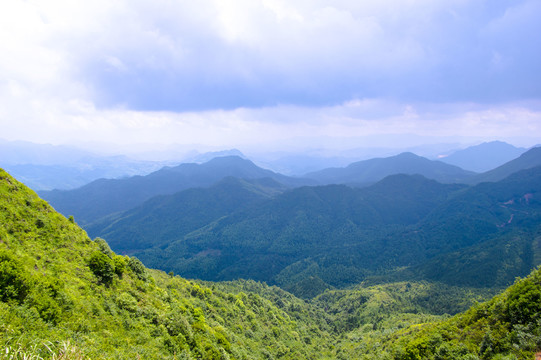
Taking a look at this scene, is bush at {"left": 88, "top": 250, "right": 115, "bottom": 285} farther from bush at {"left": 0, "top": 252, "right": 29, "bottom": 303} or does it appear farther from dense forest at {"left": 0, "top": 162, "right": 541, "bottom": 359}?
bush at {"left": 0, "top": 252, "right": 29, "bottom": 303}

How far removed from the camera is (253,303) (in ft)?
225

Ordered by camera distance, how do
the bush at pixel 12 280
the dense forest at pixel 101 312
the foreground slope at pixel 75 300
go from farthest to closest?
the bush at pixel 12 280, the dense forest at pixel 101 312, the foreground slope at pixel 75 300

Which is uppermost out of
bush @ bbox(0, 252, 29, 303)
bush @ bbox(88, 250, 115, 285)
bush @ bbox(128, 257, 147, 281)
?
bush @ bbox(0, 252, 29, 303)

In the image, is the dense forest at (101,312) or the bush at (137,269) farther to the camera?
the bush at (137,269)

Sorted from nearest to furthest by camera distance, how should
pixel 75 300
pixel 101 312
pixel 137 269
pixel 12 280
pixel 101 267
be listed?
pixel 12 280, pixel 75 300, pixel 101 312, pixel 101 267, pixel 137 269

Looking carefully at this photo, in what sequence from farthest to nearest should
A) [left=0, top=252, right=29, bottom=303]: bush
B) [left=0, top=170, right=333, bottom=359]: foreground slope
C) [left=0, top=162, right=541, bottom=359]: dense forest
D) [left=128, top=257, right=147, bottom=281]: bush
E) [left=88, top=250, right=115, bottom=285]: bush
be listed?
[left=128, top=257, right=147, bottom=281]: bush
[left=88, top=250, right=115, bottom=285]: bush
[left=0, top=252, right=29, bottom=303]: bush
[left=0, top=162, right=541, bottom=359]: dense forest
[left=0, top=170, right=333, bottom=359]: foreground slope

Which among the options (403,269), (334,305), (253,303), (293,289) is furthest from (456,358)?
(403,269)

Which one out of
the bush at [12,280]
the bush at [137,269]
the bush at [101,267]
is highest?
the bush at [12,280]

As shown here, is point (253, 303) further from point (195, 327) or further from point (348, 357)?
point (195, 327)

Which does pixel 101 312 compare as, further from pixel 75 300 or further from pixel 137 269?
pixel 137 269

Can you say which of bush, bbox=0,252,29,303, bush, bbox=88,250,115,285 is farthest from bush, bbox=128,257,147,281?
bush, bbox=0,252,29,303

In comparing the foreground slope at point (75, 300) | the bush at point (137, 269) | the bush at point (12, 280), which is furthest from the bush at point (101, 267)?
the bush at point (12, 280)

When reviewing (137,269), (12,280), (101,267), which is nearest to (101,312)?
(101,267)

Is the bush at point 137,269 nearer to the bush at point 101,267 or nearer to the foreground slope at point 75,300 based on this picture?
the foreground slope at point 75,300
